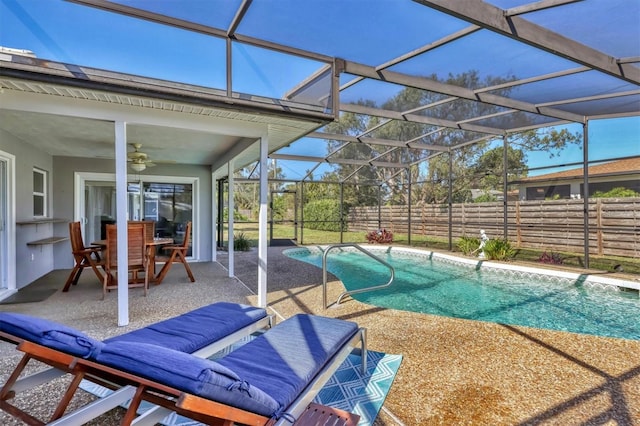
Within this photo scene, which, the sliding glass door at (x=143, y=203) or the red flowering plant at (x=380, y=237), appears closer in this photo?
the sliding glass door at (x=143, y=203)

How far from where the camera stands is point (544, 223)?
9641mm

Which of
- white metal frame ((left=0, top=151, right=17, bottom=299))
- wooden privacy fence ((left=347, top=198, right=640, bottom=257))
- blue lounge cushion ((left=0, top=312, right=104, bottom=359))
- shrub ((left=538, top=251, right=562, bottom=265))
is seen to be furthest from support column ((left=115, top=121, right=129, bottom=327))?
wooden privacy fence ((left=347, top=198, right=640, bottom=257))

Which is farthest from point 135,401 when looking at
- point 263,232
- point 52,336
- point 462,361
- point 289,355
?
point 263,232

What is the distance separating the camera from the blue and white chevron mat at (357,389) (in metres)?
2.19

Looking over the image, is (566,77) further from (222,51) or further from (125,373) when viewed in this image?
(125,373)

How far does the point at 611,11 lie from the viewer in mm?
3400

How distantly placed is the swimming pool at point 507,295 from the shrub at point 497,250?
0.45m

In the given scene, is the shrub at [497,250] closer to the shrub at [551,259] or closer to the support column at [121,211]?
the shrub at [551,259]

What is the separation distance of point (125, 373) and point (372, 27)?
3.85 meters

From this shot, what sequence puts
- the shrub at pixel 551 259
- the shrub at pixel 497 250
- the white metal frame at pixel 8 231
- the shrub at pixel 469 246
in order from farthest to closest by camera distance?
the shrub at pixel 469 246, the shrub at pixel 497 250, the shrub at pixel 551 259, the white metal frame at pixel 8 231

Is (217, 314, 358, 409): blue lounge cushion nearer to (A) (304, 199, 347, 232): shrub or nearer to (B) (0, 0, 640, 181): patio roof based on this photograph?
(B) (0, 0, 640, 181): patio roof

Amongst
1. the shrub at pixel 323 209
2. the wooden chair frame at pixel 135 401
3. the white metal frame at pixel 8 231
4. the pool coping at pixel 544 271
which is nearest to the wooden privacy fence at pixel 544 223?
the pool coping at pixel 544 271

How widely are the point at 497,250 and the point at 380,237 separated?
4.82 metres

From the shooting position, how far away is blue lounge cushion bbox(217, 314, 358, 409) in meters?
1.85
